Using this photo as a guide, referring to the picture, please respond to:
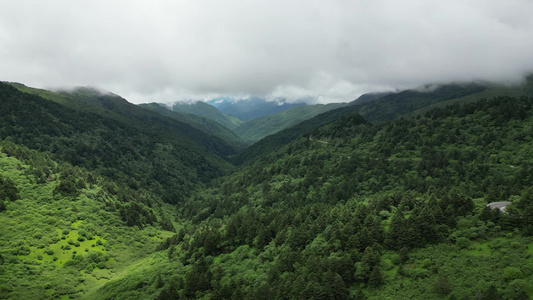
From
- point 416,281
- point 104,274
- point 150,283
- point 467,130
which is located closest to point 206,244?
point 150,283

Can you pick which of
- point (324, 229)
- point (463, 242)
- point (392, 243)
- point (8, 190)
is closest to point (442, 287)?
point (463, 242)

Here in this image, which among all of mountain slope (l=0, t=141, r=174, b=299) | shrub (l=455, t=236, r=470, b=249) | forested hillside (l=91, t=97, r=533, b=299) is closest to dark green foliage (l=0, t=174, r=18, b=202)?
mountain slope (l=0, t=141, r=174, b=299)

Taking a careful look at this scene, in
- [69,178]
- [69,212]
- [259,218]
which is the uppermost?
[69,178]

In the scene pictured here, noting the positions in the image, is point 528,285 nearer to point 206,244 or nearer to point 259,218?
point 259,218

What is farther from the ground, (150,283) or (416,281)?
(416,281)

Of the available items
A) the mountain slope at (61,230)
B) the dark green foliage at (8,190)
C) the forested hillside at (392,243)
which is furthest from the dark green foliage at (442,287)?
the dark green foliage at (8,190)

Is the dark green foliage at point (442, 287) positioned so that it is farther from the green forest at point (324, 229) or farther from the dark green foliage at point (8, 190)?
the dark green foliage at point (8, 190)

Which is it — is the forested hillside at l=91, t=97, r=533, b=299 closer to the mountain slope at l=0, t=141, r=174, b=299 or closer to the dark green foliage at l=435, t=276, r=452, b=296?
the dark green foliage at l=435, t=276, r=452, b=296

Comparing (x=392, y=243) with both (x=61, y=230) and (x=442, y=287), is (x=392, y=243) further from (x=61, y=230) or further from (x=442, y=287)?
(x=61, y=230)
